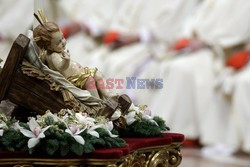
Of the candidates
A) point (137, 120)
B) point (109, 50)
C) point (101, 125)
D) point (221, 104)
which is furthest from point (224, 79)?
point (101, 125)

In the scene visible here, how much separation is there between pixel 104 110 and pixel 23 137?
42cm

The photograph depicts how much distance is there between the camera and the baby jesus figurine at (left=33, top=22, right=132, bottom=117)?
326 cm

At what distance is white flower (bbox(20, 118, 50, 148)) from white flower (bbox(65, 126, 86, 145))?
94 mm

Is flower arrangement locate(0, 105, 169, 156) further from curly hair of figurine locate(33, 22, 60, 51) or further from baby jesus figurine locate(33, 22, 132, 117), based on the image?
curly hair of figurine locate(33, 22, 60, 51)

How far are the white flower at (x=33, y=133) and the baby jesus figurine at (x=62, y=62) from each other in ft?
1.22

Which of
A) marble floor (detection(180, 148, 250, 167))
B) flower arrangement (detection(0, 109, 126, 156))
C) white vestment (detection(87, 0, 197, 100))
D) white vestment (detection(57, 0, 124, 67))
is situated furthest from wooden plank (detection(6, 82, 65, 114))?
white vestment (detection(57, 0, 124, 67))

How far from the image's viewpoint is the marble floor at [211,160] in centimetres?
686

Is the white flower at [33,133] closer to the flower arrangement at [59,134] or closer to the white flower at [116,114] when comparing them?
the flower arrangement at [59,134]

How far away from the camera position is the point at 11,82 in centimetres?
317

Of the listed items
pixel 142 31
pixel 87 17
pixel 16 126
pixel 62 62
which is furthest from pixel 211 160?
pixel 16 126

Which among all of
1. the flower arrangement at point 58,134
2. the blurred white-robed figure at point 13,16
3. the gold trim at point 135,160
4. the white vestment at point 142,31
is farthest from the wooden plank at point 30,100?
the blurred white-robed figure at point 13,16

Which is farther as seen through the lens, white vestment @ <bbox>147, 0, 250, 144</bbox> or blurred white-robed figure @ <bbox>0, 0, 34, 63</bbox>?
blurred white-robed figure @ <bbox>0, 0, 34, 63</bbox>

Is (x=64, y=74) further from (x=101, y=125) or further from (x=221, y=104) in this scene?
(x=221, y=104)

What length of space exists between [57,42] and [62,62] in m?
0.09
